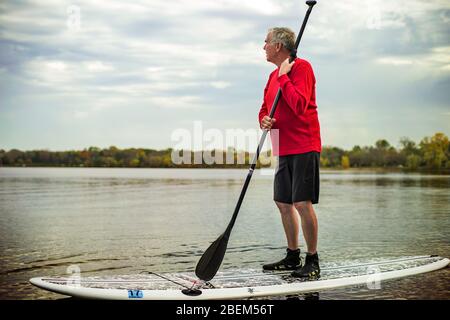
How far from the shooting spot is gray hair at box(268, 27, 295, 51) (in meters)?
5.41

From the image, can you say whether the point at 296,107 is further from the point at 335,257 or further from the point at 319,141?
the point at 335,257

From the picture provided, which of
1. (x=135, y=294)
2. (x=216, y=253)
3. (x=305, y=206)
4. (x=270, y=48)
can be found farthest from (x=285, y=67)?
(x=135, y=294)

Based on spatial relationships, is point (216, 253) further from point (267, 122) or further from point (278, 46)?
point (278, 46)

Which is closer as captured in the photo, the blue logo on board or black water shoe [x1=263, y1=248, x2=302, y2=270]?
the blue logo on board

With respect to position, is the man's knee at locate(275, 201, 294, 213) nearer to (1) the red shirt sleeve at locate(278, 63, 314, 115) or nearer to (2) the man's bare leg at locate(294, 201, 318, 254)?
(2) the man's bare leg at locate(294, 201, 318, 254)

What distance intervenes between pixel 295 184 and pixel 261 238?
3.42 metres

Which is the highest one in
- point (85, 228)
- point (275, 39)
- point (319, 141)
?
point (275, 39)

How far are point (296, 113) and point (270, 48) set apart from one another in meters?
0.81

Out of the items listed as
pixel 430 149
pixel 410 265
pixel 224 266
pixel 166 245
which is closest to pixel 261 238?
pixel 166 245

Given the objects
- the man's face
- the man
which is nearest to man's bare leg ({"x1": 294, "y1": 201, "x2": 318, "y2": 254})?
the man

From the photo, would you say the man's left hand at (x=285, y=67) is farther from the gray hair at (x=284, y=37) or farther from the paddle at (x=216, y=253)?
the gray hair at (x=284, y=37)

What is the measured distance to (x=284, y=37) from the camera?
540 centimetres

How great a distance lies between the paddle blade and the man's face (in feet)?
6.28

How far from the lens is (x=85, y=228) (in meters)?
10.2
